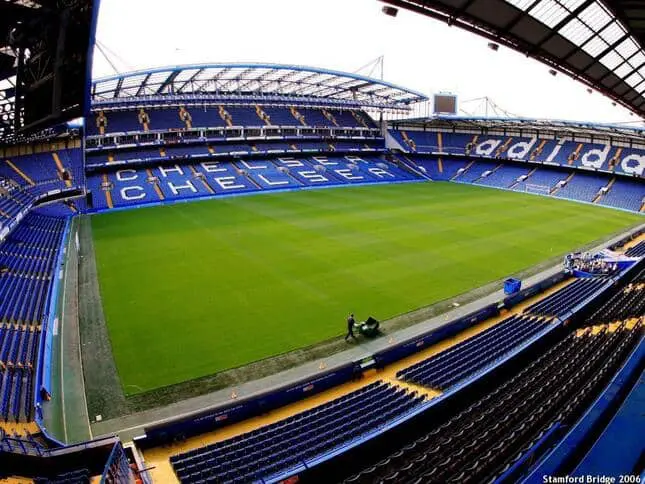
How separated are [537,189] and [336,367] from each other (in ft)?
155

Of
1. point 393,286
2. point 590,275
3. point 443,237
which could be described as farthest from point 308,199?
point 590,275

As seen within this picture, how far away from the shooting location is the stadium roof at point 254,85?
154 ft

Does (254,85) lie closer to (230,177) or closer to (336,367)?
(230,177)

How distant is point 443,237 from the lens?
3172 centimetres

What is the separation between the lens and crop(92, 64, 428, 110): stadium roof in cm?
4681

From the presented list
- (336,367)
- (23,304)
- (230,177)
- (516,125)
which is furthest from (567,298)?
(516,125)

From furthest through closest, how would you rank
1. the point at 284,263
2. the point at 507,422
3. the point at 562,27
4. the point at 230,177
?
the point at 230,177, the point at 284,263, the point at 507,422, the point at 562,27

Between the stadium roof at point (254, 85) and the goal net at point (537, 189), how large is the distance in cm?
1771

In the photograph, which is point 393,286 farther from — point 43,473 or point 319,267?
point 43,473

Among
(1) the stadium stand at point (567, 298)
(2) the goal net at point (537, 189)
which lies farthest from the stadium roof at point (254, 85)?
(1) the stadium stand at point (567, 298)

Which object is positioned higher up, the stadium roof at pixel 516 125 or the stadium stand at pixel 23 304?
the stadium roof at pixel 516 125

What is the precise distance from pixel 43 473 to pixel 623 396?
11.8 metres

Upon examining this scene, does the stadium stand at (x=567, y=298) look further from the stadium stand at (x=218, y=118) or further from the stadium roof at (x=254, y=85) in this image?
the stadium stand at (x=218, y=118)

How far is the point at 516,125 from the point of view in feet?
184
